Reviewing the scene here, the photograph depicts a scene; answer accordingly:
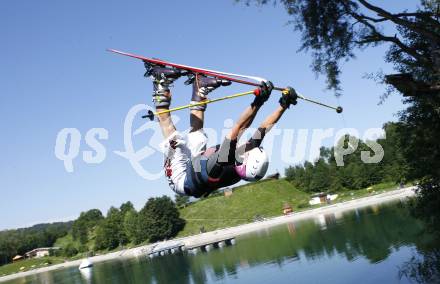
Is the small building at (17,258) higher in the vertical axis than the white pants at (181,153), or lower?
lower

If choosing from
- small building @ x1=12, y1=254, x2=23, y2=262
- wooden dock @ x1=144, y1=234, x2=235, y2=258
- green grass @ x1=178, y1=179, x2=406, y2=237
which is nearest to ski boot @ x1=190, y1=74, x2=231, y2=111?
wooden dock @ x1=144, y1=234, x2=235, y2=258

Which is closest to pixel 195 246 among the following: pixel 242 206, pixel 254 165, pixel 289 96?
pixel 242 206

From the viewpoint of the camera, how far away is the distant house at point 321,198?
3802 inches

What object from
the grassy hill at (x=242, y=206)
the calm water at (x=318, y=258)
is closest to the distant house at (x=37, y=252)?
the grassy hill at (x=242, y=206)

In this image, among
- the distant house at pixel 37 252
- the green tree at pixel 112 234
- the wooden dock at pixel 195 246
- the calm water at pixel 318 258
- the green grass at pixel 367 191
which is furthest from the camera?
the distant house at pixel 37 252

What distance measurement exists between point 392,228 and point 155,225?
6388 cm

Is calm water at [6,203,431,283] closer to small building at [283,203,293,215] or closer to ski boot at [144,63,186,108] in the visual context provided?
ski boot at [144,63,186,108]

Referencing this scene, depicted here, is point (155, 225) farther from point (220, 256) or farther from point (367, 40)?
point (367, 40)

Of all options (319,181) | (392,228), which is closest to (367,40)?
(392,228)

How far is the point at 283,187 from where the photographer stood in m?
112

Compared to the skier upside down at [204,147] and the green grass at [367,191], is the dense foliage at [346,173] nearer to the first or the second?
the green grass at [367,191]

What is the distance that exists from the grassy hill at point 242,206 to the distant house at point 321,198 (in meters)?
1.96

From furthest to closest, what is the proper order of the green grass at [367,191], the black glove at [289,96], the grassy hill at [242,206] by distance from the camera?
1. the grassy hill at [242,206]
2. the green grass at [367,191]
3. the black glove at [289,96]

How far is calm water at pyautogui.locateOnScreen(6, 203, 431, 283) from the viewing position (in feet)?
97.1
